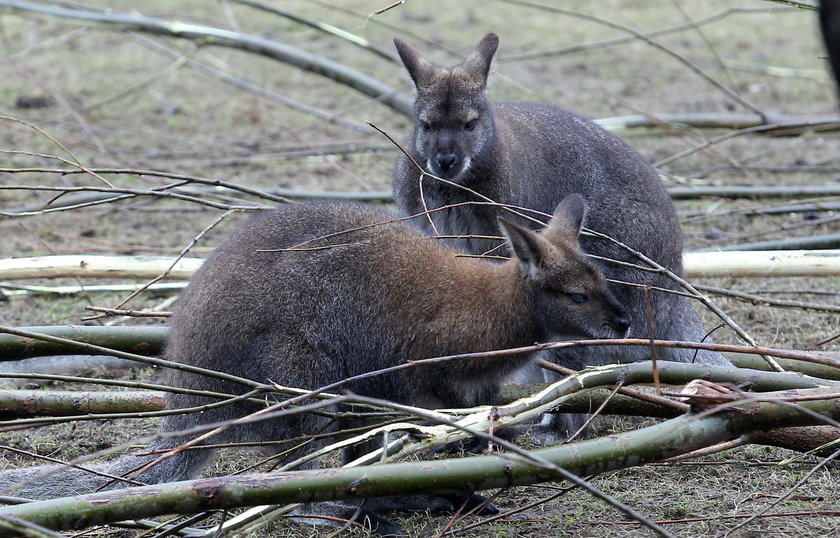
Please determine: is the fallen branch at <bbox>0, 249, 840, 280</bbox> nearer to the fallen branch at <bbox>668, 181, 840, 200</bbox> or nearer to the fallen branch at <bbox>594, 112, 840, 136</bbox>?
the fallen branch at <bbox>668, 181, 840, 200</bbox>

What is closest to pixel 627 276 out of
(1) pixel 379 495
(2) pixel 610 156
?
(2) pixel 610 156

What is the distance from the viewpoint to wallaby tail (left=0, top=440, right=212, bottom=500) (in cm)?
323

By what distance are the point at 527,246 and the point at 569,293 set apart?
256 mm

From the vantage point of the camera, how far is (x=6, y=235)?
6359 mm


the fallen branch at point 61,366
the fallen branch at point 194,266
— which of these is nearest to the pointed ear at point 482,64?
the fallen branch at point 194,266

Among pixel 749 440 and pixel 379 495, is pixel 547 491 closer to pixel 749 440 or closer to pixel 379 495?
pixel 749 440

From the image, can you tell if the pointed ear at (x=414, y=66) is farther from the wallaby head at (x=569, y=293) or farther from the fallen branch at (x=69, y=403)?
the fallen branch at (x=69, y=403)

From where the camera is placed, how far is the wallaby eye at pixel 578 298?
362cm

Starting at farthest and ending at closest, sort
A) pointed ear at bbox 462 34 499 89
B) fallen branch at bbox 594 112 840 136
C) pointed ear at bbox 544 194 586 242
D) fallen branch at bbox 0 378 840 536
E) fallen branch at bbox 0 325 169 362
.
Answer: fallen branch at bbox 594 112 840 136 < pointed ear at bbox 462 34 499 89 < fallen branch at bbox 0 325 169 362 < pointed ear at bbox 544 194 586 242 < fallen branch at bbox 0 378 840 536

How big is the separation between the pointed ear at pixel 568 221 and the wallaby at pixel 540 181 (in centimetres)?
63

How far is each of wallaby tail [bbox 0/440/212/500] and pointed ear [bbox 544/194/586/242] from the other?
61.5 inches

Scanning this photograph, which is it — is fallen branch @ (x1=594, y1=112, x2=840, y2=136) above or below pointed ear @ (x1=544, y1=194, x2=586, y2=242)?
above

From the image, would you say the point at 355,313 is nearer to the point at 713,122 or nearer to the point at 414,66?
the point at 414,66

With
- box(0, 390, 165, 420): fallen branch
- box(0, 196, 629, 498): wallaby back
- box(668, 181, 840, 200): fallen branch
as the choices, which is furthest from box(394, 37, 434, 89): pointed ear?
box(0, 390, 165, 420): fallen branch
